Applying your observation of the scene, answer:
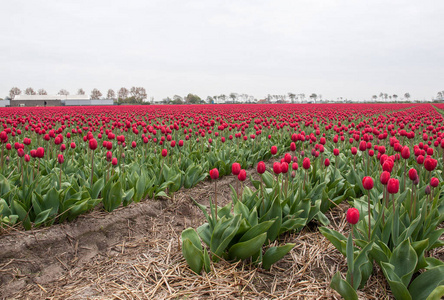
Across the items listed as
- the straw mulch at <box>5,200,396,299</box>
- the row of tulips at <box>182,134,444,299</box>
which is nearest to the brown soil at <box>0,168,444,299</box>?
the straw mulch at <box>5,200,396,299</box>

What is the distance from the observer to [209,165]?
19.6ft

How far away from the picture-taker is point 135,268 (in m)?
2.84

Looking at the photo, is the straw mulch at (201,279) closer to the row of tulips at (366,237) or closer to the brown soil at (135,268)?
the brown soil at (135,268)

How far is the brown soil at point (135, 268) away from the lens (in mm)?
2396

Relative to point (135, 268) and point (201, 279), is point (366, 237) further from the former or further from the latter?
point (135, 268)

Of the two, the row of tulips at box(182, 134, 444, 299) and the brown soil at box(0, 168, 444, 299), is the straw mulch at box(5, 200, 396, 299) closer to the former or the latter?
the brown soil at box(0, 168, 444, 299)

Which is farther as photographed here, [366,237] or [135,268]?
[135,268]

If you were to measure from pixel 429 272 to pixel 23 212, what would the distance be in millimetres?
3488

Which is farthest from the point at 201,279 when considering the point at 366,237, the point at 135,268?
the point at 366,237

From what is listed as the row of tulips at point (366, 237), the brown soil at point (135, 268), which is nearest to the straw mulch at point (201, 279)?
the brown soil at point (135, 268)

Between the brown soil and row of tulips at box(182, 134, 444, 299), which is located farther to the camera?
the brown soil

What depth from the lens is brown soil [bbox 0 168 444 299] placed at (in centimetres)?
240

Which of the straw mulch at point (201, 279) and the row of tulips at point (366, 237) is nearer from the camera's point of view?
the row of tulips at point (366, 237)

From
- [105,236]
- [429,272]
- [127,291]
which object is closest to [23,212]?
[105,236]
